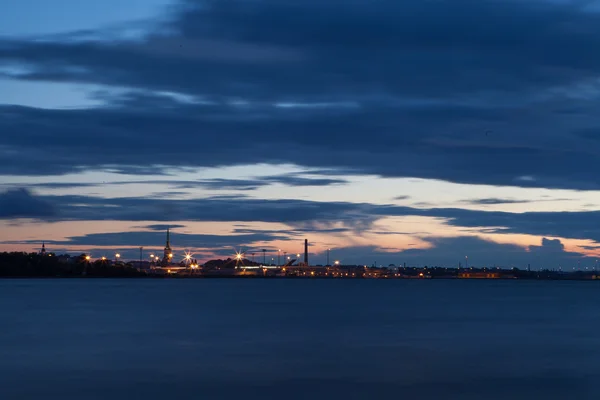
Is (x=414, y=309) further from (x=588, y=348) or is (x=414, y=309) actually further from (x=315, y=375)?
(x=315, y=375)

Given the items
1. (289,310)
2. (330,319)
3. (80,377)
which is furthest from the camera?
(289,310)

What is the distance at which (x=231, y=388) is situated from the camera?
38938mm

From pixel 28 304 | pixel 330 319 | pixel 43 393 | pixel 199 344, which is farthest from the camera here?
pixel 28 304

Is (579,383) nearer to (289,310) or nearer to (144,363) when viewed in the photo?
(144,363)

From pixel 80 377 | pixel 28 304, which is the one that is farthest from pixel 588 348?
pixel 28 304

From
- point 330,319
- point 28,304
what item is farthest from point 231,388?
point 28,304

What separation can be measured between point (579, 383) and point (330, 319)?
1710 inches

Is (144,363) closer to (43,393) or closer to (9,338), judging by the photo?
(43,393)

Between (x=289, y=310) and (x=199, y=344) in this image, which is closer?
(x=199, y=344)

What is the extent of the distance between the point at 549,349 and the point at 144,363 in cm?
2663

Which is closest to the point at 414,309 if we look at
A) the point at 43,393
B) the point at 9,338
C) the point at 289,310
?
the point at 289,310

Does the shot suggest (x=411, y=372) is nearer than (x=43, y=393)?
No

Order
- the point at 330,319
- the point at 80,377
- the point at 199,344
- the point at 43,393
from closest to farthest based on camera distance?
the point at 43,393 → the point at 80,377 → the point at 199,344 → the point at 330,319

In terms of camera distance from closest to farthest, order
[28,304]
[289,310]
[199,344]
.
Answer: [199,344], [289,310], [28,304]
